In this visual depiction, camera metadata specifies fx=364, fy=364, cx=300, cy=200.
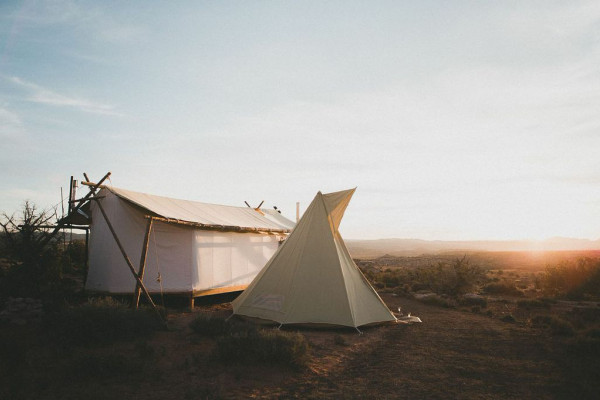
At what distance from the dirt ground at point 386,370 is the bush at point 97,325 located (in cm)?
42

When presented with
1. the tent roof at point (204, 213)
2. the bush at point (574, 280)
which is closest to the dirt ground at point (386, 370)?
the tent roof at point (204, 213)

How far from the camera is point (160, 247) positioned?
10156 mm

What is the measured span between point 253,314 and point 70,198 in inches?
237

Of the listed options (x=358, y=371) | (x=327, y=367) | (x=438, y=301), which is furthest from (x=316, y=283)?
(x=438, y=301)

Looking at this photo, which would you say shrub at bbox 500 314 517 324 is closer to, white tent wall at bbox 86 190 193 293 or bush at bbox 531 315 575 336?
bush at bbox 531 315 575 336

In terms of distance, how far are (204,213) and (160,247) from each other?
95.7 inches

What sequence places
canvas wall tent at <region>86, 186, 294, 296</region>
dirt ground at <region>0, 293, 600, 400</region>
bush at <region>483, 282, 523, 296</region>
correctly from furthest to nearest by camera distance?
bush at <region>483, 282, 523, 296</region>, canvas wall tent at <region>86, 186, 294, 296</region>, dirt ground at <region>0, 293, 600, 400</region>

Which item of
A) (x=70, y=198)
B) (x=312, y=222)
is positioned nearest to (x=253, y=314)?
(x=312, y=222)

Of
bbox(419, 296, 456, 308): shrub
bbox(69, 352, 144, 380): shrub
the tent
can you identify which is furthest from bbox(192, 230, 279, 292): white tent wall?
bbox(419, 296, 456, 308): shrub

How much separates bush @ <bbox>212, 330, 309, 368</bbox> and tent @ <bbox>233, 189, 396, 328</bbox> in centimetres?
205

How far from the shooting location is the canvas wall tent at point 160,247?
32.8ft

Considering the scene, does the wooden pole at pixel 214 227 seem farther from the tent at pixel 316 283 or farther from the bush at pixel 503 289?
the bush at pixel 503 289

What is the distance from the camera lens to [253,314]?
832 centimetres

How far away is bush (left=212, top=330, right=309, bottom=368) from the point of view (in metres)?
5.41
